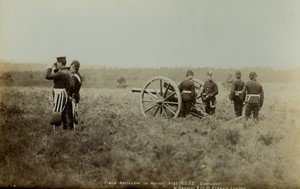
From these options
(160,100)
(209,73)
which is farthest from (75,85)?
(209,73)

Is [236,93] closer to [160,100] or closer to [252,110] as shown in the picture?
[252,110]

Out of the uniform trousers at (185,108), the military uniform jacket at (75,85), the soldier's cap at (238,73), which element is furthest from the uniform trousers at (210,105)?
the military uniform jacket at (75,85)

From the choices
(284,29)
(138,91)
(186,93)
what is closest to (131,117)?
(138,91)

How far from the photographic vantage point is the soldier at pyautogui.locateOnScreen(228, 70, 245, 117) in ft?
8.88

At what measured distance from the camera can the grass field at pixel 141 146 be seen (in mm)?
2635

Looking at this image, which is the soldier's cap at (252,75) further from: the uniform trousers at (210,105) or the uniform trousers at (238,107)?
the uniform trousers at (210,105)

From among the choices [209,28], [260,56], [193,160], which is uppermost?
[209,28]

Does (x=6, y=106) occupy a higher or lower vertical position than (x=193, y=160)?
higher

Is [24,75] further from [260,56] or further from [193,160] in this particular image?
[260,56]

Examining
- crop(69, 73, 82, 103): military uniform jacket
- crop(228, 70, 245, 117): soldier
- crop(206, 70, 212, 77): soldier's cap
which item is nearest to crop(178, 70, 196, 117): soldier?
crop(206, 70, 212, 77): soldier's cap

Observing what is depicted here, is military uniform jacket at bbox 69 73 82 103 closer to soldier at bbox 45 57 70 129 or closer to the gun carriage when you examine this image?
soldier at bbox 45 57 70 129

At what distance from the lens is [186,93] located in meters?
2.77

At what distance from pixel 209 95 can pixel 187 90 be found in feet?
0.49

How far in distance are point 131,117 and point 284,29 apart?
1.16m
